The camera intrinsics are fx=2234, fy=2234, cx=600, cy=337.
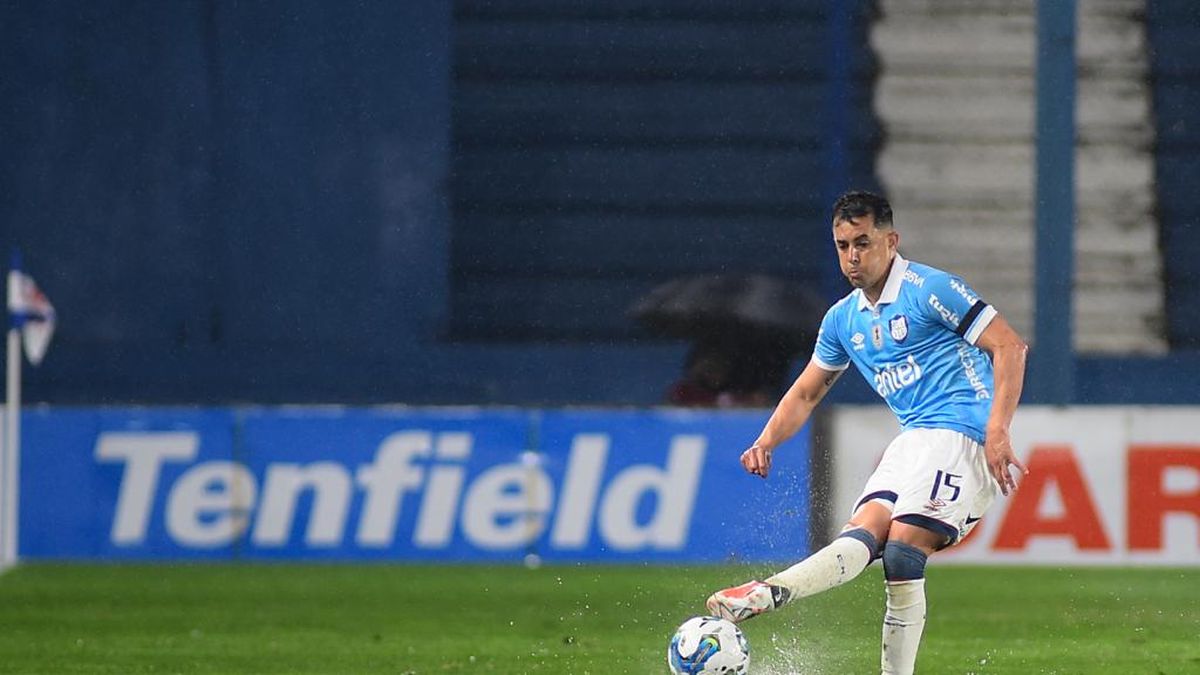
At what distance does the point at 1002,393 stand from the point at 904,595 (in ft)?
2.35

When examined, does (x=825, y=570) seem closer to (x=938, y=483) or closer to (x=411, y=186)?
(x=938, y=483)

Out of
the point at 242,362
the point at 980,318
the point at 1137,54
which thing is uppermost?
the point at 980,318

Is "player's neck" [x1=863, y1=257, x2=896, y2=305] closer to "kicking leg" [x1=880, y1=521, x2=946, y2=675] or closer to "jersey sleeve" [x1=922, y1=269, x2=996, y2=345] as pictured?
"jersey sleeve" [x1=922, y1=269, x2=996, y2=345]

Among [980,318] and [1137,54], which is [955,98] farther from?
[980,318]

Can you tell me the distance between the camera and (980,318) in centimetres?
711

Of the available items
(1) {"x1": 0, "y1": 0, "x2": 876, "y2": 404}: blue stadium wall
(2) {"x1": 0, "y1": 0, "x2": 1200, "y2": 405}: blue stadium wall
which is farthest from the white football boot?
(1) {"x1": 0, "y1": 0, "x2": 876, "y2": 404}: blue stadium wall

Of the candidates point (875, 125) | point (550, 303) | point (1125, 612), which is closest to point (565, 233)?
point (550, 303)

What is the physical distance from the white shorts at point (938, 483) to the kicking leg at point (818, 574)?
8 cm

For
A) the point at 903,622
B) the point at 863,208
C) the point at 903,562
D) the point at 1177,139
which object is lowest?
the point at 1177,139

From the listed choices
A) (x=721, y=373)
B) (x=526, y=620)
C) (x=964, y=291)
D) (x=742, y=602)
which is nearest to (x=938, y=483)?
(x=964, y=291)

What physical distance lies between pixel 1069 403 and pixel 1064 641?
456 centimetres

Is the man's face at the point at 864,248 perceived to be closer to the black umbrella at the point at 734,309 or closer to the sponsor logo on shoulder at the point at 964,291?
the sponsor logo on shoulder at the point at 964,291

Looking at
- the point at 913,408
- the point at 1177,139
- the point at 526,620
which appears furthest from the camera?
the point at 1177,139

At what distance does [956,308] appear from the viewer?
716 cm
